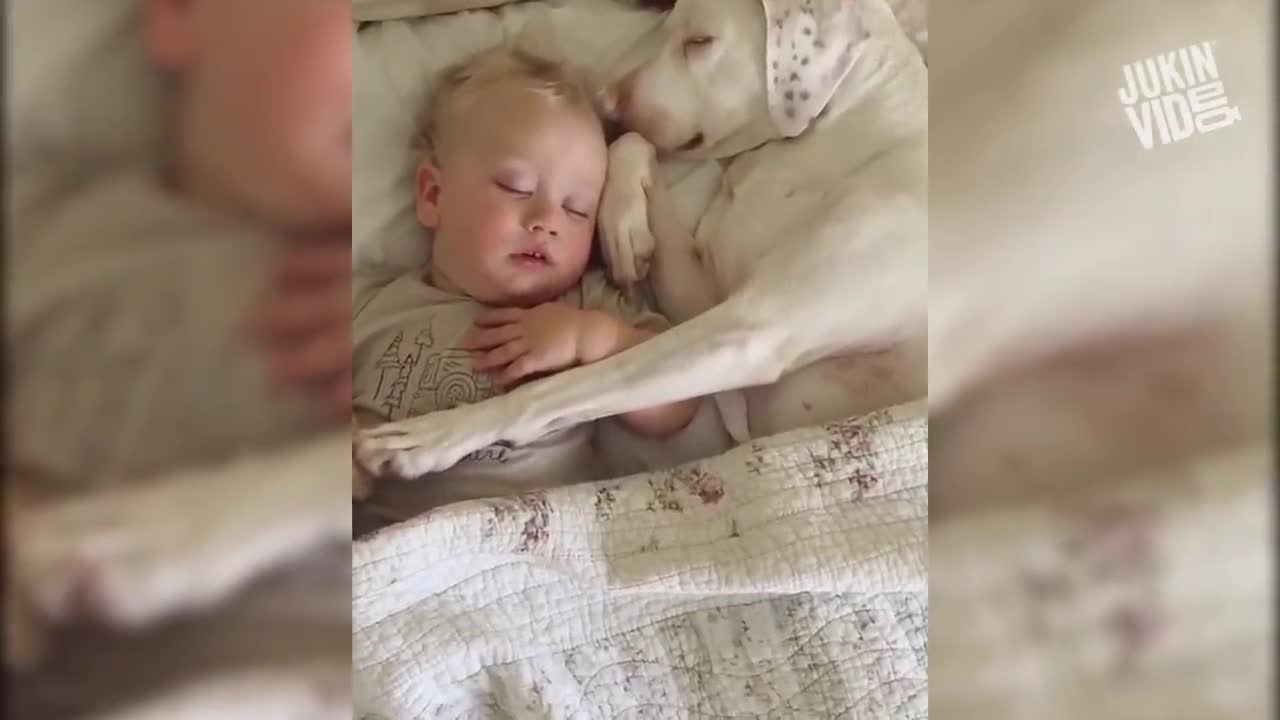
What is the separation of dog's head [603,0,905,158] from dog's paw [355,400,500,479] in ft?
0.86

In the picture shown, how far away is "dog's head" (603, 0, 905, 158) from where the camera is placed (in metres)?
0.74

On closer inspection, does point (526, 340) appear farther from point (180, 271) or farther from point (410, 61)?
point (180, 271)

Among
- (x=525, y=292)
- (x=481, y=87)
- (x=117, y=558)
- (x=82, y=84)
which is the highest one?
(x=481, y=87)

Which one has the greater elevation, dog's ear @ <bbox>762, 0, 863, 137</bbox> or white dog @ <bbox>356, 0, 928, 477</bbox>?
dog's ear @ <bbox>762, 0, 863, 137</bbox>

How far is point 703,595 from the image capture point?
0.68 metres

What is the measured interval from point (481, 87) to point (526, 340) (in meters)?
0.18

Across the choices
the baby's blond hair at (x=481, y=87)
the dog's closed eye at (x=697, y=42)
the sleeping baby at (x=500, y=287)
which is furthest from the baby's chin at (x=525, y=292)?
the dog's closed eye at (x=697, y=42)

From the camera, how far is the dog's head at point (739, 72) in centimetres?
74

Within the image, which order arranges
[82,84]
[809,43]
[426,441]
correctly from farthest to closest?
[809,43], [426,441], [82,84]

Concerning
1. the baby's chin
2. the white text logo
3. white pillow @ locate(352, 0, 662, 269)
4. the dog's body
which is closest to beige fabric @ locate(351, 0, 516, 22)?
white pillow @ locate(352, 0, 662, 269)

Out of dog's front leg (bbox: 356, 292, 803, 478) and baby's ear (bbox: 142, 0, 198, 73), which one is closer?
baby's ear (bbox: 142, 0, 198, 73)

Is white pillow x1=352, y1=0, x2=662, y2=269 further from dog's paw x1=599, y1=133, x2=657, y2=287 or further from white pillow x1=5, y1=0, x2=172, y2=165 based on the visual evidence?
white pillow x1=5, y1=0, x2=172, y2=165

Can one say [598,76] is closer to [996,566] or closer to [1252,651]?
[996,566]

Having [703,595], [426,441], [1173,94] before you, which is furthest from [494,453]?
[1173,94]
